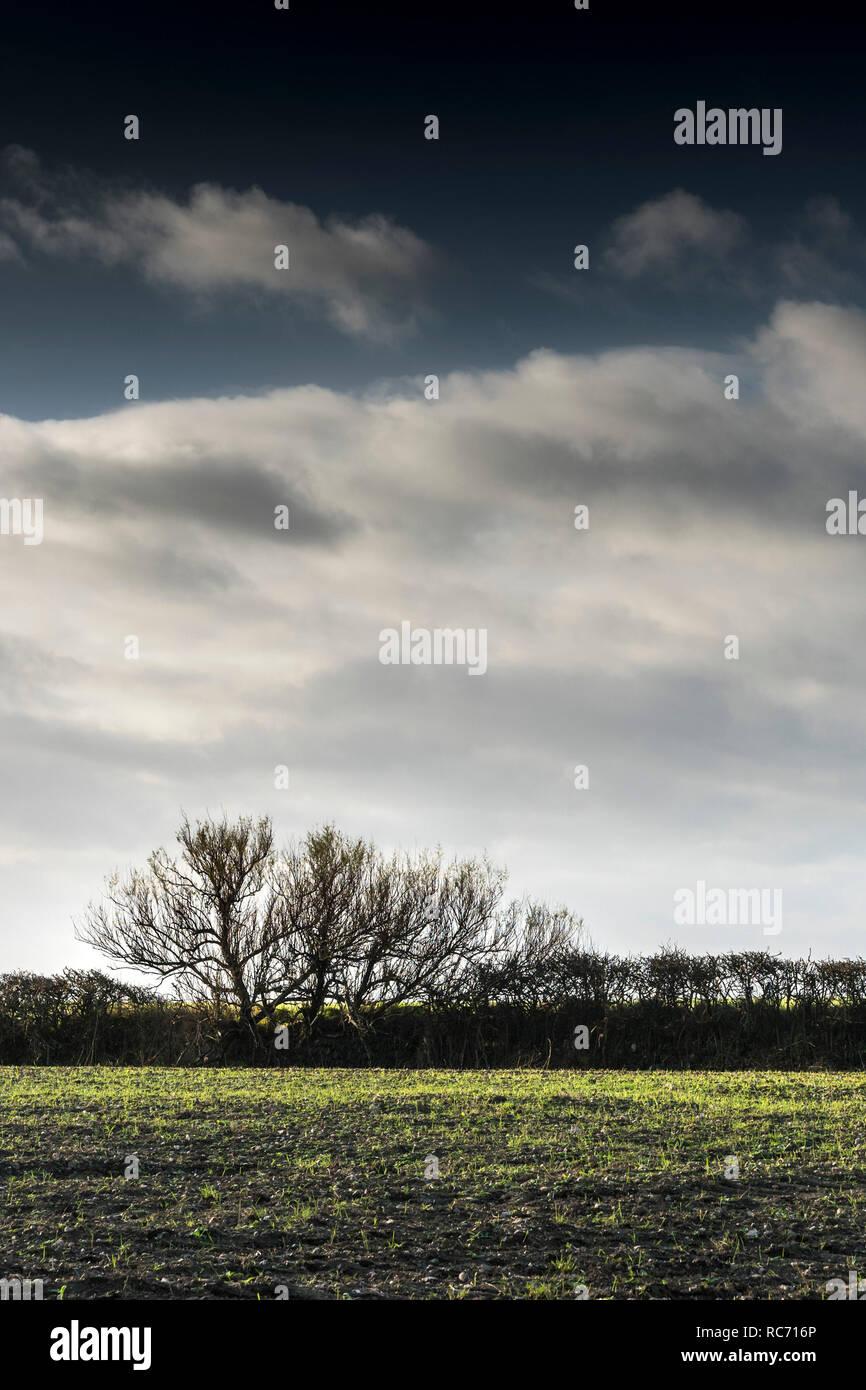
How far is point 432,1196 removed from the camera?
7.81 meters

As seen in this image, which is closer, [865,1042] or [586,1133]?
[586,1133]

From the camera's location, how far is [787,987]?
68.4 feet

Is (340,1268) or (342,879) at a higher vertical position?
(342,879)

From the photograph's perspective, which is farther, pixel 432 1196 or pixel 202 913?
pixel 202 913

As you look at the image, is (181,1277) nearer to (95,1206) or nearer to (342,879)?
(95,1206)

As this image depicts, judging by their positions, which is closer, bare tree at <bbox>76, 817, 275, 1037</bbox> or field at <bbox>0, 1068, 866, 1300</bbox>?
field at <bbox>0, 1068, 866, 1300</bbox>

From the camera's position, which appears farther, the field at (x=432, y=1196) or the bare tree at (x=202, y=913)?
the bare tree at (x=202, y=913)

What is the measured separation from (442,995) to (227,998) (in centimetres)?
497

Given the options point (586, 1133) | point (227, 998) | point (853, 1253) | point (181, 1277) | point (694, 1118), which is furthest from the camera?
point (227, 998)

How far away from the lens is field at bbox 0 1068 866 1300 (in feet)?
20.7

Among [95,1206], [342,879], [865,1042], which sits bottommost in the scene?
[865,1042]

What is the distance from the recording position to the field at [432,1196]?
6.30 meters

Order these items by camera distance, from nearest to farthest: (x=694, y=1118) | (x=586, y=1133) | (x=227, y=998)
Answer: (x=586, y=1133)
(x=694, y=1118)
(x=227, y=998)
